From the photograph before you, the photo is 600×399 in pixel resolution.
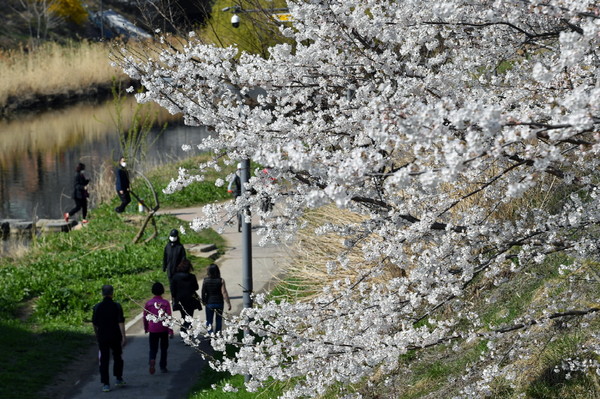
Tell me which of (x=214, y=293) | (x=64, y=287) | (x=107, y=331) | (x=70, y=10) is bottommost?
(x=107, y=331)

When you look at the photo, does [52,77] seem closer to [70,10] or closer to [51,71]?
[51,71]

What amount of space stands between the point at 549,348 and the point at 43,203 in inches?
758

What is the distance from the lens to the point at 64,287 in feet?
42.5

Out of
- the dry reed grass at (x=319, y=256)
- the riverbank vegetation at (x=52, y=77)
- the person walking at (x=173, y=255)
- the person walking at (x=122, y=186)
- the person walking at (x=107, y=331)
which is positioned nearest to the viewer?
the dry reed grass at (x=319, y=256)

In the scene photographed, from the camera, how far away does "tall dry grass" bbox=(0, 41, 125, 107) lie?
125ft

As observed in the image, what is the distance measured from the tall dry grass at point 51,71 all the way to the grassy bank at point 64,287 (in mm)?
22151

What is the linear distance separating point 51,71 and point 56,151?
426 inches

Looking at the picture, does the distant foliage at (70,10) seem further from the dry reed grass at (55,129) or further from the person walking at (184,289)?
the person walking at (184,289)

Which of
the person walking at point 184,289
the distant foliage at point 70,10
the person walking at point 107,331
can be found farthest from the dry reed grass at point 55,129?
the distant foliage at point 70,10

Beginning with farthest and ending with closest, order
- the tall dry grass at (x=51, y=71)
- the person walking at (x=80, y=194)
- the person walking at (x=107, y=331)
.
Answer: the tall dry grass at (x=51, y=71), the person walking at (x=80, y=194), the person walking at (x=107, y=331)

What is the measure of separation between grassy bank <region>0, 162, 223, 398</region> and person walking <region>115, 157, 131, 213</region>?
48 centimetres

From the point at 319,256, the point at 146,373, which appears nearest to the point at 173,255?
the point at 146,373

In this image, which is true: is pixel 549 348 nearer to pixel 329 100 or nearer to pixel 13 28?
pixel 329 100

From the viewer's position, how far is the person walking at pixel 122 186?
18.7 metres
